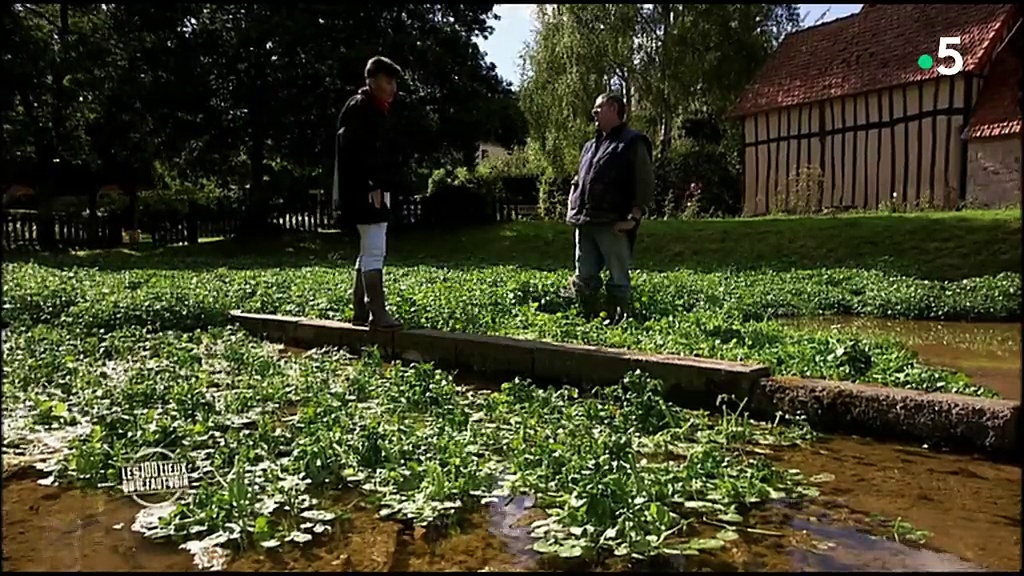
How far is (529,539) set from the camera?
269cm

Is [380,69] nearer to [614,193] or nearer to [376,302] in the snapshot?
[376,302]

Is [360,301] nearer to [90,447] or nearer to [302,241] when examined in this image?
[90,447]

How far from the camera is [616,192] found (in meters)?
6.57

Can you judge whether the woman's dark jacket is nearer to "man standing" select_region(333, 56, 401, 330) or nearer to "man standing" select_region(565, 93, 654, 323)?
"man standing" select_region(333, 56, 401, 330)

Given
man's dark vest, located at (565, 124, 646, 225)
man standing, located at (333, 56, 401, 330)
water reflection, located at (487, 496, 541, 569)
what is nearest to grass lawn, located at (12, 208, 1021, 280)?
man's dark vest, located at (565, 124, 646, 225)

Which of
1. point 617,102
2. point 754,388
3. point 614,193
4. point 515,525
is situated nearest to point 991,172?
point 617,102

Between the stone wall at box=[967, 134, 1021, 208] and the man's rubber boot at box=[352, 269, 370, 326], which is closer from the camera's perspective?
the man's rubber boot at box=[352, 269, 370, 326]

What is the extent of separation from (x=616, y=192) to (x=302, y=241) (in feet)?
52.1

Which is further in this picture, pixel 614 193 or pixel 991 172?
pixel 991 172

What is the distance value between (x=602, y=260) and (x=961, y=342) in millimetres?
2711

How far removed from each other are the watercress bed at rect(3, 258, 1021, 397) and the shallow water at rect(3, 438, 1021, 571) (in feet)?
3.63

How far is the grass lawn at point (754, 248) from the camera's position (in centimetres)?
1195

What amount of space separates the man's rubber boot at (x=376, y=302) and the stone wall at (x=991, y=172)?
14.3 meters

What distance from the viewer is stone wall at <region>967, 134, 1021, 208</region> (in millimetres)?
16484
